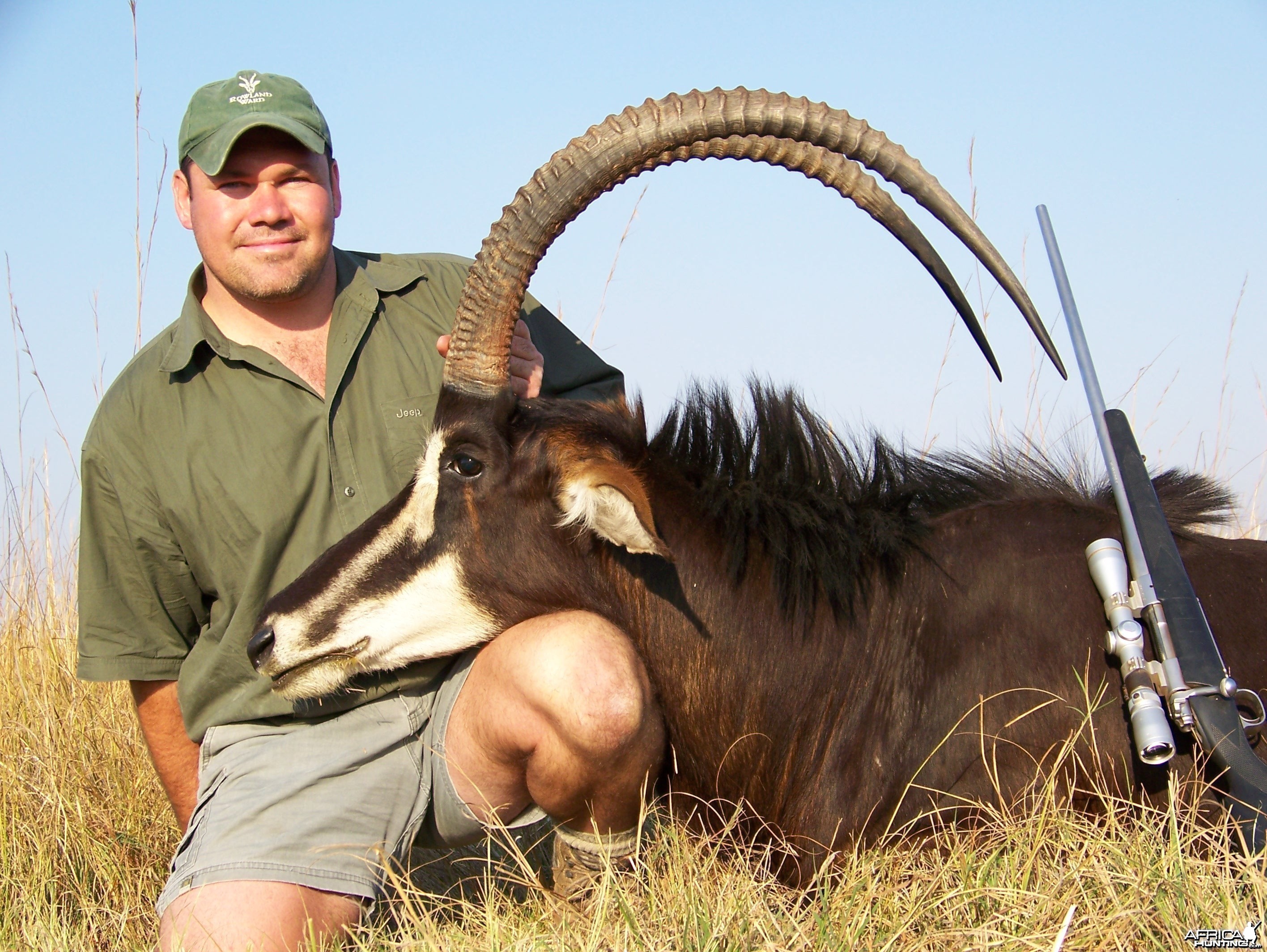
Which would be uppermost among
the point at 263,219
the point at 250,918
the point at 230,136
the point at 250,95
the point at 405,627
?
the point at 250,95

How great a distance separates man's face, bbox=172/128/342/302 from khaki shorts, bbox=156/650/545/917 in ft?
5.00

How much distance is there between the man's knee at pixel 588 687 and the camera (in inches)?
123

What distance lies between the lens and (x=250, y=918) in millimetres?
3066

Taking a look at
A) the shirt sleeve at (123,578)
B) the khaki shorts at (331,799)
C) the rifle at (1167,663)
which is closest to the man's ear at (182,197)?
the shirt sleeve at (123,578)

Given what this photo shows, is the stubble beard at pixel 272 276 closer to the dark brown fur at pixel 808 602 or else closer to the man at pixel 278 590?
the man at pixel 278 590

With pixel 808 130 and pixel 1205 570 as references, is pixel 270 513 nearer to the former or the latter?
pixel 808 130

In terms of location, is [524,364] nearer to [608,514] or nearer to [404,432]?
[404,432]

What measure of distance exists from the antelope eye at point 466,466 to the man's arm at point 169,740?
4.53 feet

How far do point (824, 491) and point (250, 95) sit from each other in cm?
250

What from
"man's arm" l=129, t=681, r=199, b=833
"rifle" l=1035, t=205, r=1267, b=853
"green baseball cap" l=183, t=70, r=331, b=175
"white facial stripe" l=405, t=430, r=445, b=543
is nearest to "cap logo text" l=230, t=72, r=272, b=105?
"green baseball cap" l=183, t=70, r=331, b=175

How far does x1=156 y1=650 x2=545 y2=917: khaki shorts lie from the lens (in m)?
3.26

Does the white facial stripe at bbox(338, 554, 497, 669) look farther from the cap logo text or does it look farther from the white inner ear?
the cap logo text

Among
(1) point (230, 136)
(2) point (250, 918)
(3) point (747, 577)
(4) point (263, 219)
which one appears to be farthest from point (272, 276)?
(2) point (250, 918)

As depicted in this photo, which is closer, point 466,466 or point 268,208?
point 466,466
